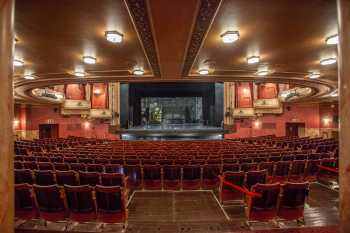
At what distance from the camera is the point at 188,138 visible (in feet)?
62.5

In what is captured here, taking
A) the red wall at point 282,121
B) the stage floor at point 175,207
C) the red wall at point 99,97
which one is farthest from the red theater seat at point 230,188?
the red wall at point 99,97

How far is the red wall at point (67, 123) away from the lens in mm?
18812

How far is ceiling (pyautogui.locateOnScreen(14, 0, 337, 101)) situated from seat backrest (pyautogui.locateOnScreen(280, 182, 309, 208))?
9.73ft

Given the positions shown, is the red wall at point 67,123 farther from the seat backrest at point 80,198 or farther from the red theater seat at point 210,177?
the seat backrest at point 80,198

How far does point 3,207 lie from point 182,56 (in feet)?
17.0

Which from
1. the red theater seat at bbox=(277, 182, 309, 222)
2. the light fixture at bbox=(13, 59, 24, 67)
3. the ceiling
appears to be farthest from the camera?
the light fixture at bbox=(13, 59, 24, 67)

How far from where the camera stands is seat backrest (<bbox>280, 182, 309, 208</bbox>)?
351cm

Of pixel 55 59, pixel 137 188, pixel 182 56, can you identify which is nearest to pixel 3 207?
pixel 137 188

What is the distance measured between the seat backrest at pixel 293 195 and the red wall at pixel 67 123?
17927 mm

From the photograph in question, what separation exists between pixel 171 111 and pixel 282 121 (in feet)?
41.4

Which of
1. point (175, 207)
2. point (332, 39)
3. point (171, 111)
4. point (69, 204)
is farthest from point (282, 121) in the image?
point (69, 204)

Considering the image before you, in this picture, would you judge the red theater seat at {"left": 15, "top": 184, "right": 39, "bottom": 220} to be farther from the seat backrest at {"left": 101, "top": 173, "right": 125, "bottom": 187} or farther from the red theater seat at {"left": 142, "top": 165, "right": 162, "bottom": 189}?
the red theater seat at {"left": 142, "top": 165, "right": 162, "bottom": 189}

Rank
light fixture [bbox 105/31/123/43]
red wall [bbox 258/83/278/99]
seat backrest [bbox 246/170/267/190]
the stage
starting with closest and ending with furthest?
light fixture [bbox 105/31/123/43], seat backrest [bbox 246/170/267/190], the stage, red wall [bbox 258/83/278/99]

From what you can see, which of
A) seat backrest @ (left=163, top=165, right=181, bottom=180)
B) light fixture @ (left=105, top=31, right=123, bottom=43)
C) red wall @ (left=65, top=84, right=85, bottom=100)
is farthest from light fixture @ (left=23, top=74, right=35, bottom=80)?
red wall @ (left=65, top=84, right=85, bottom=100)
